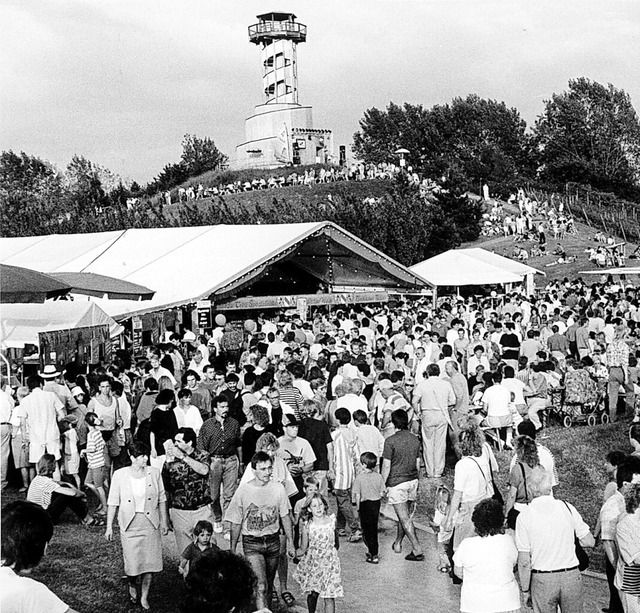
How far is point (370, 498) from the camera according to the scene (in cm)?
725

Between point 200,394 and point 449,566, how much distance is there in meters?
3.92

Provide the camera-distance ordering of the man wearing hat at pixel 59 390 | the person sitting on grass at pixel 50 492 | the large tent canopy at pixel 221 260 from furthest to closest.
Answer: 1. the large tent canopy at pixel 221 260
2. the man wearing hat at pixel 59 390
3. the person sitting on grass at pixel 50 492

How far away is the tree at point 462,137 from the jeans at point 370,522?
60.5 m

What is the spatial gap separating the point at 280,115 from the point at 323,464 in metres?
62.7

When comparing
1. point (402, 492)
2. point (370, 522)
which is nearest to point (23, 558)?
point (370, 522)

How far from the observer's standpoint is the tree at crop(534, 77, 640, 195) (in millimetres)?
67250

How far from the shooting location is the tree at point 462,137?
67.9 meters

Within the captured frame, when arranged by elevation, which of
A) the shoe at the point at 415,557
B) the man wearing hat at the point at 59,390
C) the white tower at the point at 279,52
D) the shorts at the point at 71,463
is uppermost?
the white tower at the point at 279,52

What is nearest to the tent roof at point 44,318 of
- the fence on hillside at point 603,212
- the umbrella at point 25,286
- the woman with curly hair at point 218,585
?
the umbrella at point 25,286

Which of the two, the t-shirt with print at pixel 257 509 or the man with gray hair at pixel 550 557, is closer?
the man with gray hair at pixel 550 557

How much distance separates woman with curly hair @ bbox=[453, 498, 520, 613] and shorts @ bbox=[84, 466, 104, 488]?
4425 millimetres

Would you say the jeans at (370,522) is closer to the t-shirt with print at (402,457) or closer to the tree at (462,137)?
the t-shirt with print at (402,457)

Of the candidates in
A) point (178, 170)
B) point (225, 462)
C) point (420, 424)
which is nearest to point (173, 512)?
point (225, 462)

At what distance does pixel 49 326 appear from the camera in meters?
12.0
